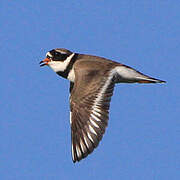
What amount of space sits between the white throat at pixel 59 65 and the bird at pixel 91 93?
6 cm

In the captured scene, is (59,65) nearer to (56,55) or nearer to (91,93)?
(56,55)

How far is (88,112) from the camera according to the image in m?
8.31

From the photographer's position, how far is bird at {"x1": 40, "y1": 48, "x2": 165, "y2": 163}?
26.7 ft

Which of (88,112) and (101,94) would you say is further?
(101,94)

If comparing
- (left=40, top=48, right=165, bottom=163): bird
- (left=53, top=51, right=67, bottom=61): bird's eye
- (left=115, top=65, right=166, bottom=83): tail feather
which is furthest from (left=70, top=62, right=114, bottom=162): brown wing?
(left=53, top=51, right=67, bottom=61): bird's eye

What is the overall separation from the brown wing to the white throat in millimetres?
1196

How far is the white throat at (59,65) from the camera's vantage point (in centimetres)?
989

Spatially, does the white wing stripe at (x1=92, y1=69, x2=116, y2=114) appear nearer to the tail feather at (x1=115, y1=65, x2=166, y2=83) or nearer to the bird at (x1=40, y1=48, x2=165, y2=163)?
the bird at (x1=40, y1=48, x2=165, y2=163)

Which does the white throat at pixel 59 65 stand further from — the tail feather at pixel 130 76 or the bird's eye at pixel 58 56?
the tail feather at pixel 130 76

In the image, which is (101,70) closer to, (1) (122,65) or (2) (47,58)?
(1) (122,65)

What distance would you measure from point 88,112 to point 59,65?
197 centimetres

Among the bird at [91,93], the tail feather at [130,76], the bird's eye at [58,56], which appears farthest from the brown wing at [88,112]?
the bird's eye at [58,56]

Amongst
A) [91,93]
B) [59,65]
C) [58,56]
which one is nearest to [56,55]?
[58,56]

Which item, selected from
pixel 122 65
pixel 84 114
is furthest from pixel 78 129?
pixel 122 65
